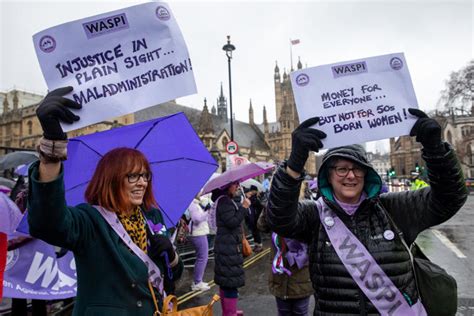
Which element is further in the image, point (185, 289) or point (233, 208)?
point (185, 289)

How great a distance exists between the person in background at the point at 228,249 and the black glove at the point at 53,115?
3.39 m

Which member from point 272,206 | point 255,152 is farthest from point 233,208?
point 255,152

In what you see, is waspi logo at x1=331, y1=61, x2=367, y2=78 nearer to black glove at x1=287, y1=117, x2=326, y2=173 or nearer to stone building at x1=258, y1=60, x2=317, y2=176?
black glove at x1=287, y1=117, x2=326, y2=173

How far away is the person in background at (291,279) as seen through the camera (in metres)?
3.80

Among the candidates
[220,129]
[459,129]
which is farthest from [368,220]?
[459,129]

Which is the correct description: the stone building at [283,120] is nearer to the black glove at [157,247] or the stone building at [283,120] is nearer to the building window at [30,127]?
the building window at [30,127]

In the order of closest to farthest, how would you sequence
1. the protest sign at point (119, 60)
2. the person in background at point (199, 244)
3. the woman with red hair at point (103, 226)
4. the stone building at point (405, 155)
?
the woman with red hair at point (103, 226), the protest sign at point (119, 60), the person in background at point (199, 244), the stone building at point (405, 155)

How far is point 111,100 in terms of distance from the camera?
7.27 feet

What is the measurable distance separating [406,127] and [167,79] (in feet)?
5.13

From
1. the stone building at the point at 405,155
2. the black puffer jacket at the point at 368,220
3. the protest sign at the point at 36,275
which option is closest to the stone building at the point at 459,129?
the stone building at the point at 405,155

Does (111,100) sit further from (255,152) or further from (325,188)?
(255,152)

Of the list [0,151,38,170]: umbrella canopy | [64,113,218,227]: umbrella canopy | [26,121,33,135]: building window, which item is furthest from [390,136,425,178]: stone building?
[64,113,218,227]: umbrella canopy

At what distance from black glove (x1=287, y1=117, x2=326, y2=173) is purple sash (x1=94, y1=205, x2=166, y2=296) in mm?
1007

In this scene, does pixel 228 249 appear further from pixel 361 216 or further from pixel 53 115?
pixel 53 115
